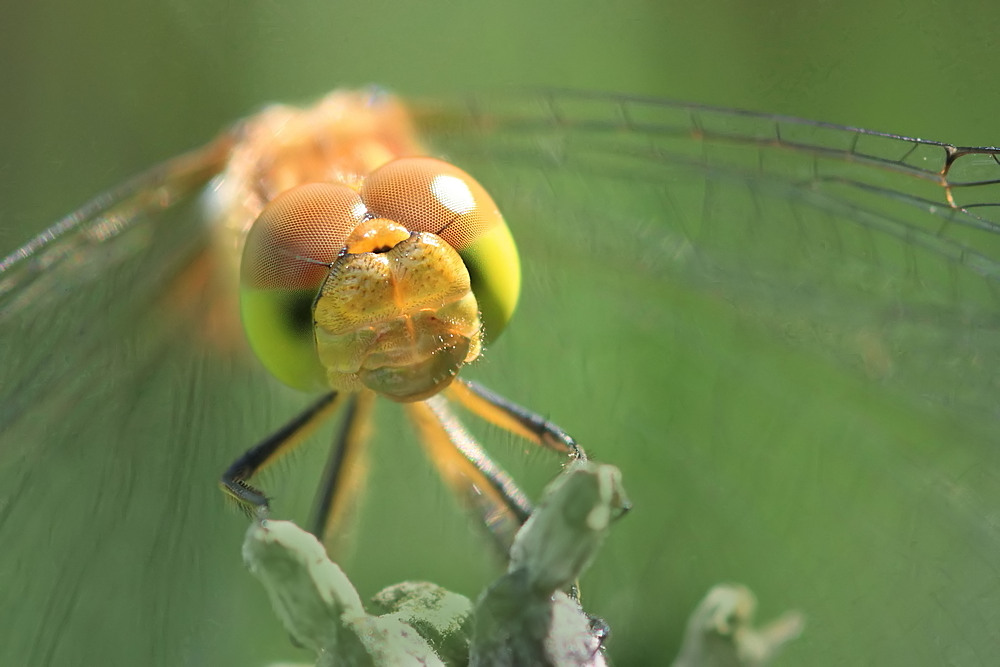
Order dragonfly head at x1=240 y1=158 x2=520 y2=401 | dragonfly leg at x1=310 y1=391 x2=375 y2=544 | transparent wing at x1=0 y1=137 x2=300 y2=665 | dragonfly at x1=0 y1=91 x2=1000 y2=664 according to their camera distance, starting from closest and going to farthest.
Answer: dragonfly head at x1=240 y1=158 x2=520 y2=401 < dragonfly at x1=0 y1=91 x2=1000 y2=664 < transparent wing at x1=0 y1=137 x2=300 y2=665 < dragonfly leg at x1=310 y1=391 x2=375 y2=544

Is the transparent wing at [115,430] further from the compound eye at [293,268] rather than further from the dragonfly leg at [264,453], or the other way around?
the compound eye at [293,268]

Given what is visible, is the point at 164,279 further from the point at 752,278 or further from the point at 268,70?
the point at 752,278

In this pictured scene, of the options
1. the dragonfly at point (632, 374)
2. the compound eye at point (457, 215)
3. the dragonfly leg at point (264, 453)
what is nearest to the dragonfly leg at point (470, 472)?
the dragonfly at point (632, 374)

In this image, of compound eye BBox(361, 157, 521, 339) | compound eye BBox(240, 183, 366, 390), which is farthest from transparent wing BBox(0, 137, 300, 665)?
compound eye BBox(361, 157, 521, 339)

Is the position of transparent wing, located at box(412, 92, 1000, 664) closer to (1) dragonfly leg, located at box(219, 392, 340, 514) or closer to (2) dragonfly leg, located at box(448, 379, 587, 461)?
(2) dragonfly leg, located at box(448, 379, 587, 461)

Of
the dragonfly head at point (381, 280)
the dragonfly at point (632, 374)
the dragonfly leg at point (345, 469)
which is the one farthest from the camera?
the dragonfly leg at point (345, 469)

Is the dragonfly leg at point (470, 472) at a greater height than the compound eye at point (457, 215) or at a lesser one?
lesser
